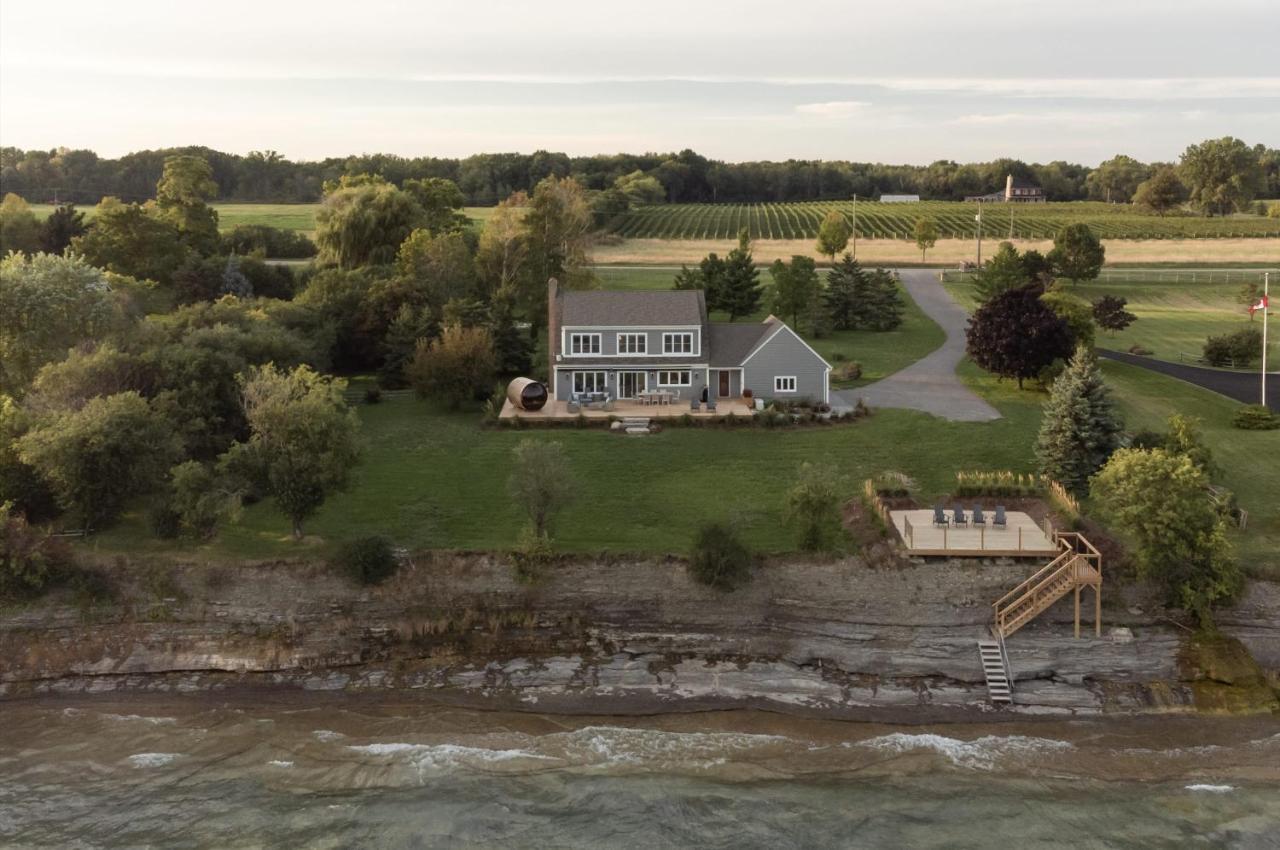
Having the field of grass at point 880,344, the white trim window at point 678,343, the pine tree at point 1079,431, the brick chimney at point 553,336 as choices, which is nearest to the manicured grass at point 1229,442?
the pine tree at point 1079,431

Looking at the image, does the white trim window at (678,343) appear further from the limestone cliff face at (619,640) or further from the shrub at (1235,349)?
the shrub at (1235,349)

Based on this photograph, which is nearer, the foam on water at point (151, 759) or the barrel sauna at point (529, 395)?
the foam on water at point (151, 759)

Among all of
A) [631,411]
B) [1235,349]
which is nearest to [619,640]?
[631,411]

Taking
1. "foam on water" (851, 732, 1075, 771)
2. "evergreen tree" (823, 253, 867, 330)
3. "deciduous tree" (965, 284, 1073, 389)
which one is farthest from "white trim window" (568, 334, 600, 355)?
"foam on water" (851, 732, 1075, 771)

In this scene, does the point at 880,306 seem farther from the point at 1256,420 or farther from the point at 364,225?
the point at 364,225

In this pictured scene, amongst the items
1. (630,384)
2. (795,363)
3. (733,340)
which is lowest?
(630,384)

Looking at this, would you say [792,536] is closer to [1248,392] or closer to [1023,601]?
[1023,601]

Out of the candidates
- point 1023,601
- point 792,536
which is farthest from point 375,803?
point 1023,601
